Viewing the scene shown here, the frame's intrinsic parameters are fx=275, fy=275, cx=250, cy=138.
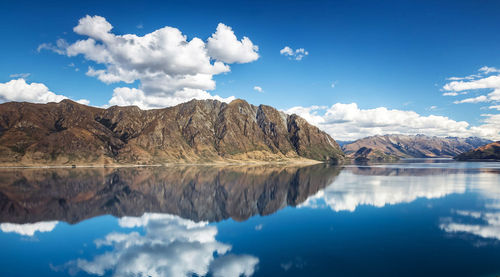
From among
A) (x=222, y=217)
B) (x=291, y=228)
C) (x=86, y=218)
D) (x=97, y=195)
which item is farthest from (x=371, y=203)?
(x=97, y=195)

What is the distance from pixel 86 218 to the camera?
197 ft

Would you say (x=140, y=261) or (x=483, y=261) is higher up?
(x=483, y=261)

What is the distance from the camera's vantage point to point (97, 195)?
88.8m

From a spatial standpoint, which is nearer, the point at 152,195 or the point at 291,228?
the point at 291,228

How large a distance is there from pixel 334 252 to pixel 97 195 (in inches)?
3138

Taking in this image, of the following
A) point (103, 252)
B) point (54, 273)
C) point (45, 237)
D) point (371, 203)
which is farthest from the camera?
point (371, 203)

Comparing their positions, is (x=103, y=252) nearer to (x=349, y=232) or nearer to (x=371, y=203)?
(x=349, y=232)

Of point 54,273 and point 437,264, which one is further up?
point 437,264

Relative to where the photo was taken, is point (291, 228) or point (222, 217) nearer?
point (291, 228)

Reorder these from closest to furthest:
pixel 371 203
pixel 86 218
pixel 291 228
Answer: pixel 291 228 < pixel 86 218 < pixel 371 203

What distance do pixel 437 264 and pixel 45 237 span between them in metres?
58.1

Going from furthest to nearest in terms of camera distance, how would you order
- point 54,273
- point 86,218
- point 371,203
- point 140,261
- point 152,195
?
point 152,195
point 371,203
point 86,218
point 140,261
point 54,273

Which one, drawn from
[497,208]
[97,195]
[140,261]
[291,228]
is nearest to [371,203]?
[497,208]

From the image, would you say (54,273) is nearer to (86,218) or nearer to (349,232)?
(86,218)
